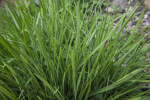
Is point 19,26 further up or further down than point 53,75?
further up

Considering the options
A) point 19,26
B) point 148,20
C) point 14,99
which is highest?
point 19,26

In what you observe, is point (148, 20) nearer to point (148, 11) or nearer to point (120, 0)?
point (148, 11)

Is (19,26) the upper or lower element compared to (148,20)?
upper

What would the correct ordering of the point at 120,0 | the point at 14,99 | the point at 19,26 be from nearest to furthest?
the point at 14,99 < the point at 19,26 < the point at 120,0

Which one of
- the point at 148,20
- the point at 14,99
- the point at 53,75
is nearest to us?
the point at 14,99

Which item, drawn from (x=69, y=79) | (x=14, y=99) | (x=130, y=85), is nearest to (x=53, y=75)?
(x=69, y=79)

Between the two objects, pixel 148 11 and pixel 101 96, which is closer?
pixel 101 96

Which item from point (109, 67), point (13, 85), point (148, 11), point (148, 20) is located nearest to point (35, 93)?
point (13, 85)

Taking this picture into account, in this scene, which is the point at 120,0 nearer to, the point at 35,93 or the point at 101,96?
the point at 101,96

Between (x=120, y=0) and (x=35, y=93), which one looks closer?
(x=35, y=93)
